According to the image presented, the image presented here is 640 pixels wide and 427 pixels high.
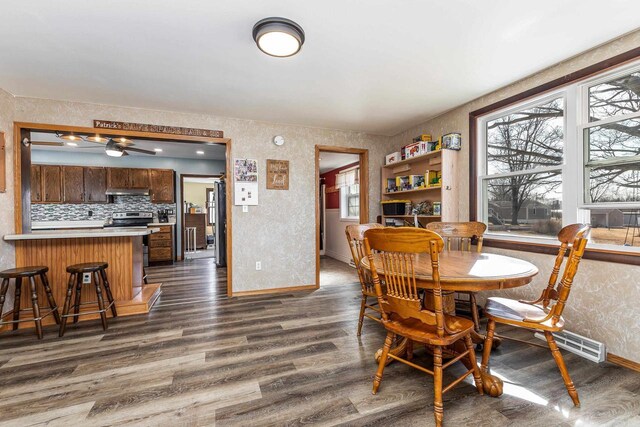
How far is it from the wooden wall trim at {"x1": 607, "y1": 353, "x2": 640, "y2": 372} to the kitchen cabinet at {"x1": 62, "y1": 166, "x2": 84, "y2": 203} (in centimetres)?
788

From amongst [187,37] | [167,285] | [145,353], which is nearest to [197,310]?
[145,353]

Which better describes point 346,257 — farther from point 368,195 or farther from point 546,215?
point 546,215

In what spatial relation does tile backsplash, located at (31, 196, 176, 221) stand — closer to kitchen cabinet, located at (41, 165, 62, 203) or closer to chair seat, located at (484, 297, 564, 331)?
kitchen cabinet, located at (41, 165, 62, 203)

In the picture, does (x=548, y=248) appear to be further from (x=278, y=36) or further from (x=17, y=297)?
(x=17, y=297)

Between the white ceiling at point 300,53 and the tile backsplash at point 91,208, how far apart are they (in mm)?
3433

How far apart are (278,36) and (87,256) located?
2991mm

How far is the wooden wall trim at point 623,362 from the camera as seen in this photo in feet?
6.25

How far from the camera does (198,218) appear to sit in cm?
806

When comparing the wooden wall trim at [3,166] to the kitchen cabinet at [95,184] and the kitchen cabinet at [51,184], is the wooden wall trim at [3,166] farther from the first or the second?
the kitchen cabinet at [51,184]

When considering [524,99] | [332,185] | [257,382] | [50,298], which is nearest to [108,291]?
[50,298]

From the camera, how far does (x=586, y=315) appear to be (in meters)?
2.19

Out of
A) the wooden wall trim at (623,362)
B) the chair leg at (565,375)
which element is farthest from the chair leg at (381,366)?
the wooden wall trim at (623,362)

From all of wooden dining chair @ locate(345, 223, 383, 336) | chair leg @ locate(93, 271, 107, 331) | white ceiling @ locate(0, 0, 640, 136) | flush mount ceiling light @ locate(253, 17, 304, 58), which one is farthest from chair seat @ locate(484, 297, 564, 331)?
chair leg @ locate(93, 271, 107, 331)

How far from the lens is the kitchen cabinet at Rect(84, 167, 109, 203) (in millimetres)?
5562
